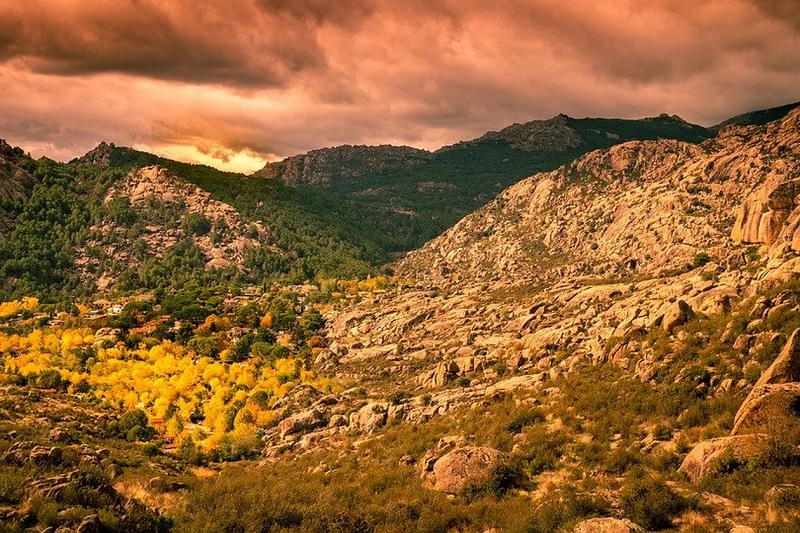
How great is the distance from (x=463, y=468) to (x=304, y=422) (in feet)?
152

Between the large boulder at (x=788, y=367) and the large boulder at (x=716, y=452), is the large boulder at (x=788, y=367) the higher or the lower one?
the higher one

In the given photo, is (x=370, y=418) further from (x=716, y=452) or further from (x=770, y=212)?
(x=770, y=212)

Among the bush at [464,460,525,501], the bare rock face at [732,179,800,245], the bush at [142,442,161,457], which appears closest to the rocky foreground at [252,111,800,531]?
the bare rock face at [732,179,800,245]

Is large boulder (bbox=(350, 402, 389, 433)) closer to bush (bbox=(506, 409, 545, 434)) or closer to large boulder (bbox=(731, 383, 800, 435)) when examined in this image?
bush (bbox=(506, 409, 545, 434))

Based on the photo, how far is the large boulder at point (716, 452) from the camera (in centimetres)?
2867

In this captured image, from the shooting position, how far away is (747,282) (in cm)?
5362

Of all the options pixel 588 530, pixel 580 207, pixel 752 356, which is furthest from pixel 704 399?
pixel 580 207

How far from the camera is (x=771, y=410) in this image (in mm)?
30266

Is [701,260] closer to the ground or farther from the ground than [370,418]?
farther from the ground

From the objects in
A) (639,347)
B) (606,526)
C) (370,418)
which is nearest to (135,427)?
(370,418)

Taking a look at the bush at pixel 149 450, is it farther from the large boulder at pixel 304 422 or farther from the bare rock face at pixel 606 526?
the bare rock face at pixel 606 526

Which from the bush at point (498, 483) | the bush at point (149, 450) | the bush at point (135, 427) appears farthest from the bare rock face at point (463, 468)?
the bush at point (135, 427)

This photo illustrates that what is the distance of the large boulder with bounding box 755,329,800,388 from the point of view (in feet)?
107

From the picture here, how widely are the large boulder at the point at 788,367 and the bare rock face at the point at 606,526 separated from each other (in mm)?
16180
